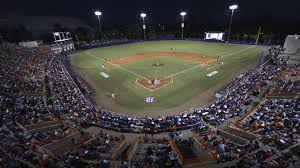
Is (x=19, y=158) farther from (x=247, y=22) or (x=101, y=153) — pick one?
(x=247, y=22)

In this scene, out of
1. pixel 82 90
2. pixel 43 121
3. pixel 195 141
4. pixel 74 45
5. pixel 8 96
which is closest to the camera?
pixel 195 141

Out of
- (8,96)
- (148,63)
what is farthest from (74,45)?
(8,96)

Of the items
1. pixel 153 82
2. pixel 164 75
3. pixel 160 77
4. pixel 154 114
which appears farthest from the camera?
pixel 164 75

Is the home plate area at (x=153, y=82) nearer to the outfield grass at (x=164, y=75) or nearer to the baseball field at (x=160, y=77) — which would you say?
the baseball field at (x=160, y=77)

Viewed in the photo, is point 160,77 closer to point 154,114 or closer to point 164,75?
point 164,75

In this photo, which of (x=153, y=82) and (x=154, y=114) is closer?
(x=154, y=114)

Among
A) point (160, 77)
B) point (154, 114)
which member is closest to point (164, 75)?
point (160, 77)

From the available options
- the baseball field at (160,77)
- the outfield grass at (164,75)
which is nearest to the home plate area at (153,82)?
the baseball field at (160,77)

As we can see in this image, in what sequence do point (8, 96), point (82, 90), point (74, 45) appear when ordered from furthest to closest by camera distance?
1. point (74, 45)
2. point (82, 90)
3. point (8, 96)
